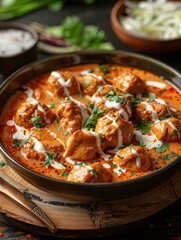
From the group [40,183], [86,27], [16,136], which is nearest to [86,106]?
[16,136]

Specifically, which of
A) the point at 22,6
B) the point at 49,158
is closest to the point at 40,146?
the point at 49,158

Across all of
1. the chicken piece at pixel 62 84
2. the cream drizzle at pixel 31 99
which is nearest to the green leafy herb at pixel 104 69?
the chicken piece at pixel 62 84

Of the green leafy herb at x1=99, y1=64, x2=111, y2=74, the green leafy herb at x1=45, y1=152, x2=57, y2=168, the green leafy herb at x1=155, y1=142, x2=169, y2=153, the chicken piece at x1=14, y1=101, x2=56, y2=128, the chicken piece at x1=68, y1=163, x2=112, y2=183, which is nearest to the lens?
the chicken piece at x1=68, y1=163, x2=112, y2=183

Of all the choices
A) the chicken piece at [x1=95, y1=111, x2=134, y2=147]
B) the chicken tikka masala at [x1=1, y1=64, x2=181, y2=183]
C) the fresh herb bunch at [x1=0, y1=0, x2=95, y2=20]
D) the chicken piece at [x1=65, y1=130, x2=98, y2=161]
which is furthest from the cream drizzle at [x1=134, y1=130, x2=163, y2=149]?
the fresh herb bunch at [x1=0, y1=0, x2=95, y2=20]

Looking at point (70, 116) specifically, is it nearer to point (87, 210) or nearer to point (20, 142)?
point (20, 142)

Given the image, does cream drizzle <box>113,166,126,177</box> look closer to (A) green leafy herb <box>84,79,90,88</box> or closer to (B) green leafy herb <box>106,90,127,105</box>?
(B) green leafy herb <box>106,90,127,105</box>

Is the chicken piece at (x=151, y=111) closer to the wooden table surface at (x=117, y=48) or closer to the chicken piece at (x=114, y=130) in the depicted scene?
the chicken piece at (x=114, y=130)

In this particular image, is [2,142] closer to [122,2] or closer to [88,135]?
[88,135]

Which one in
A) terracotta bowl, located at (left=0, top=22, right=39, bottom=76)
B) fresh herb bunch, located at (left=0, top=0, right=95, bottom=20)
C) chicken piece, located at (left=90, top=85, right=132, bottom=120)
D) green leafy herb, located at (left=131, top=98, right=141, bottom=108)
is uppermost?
chicken piece, located at (left=90, top=85, right=132, bottom=120)
